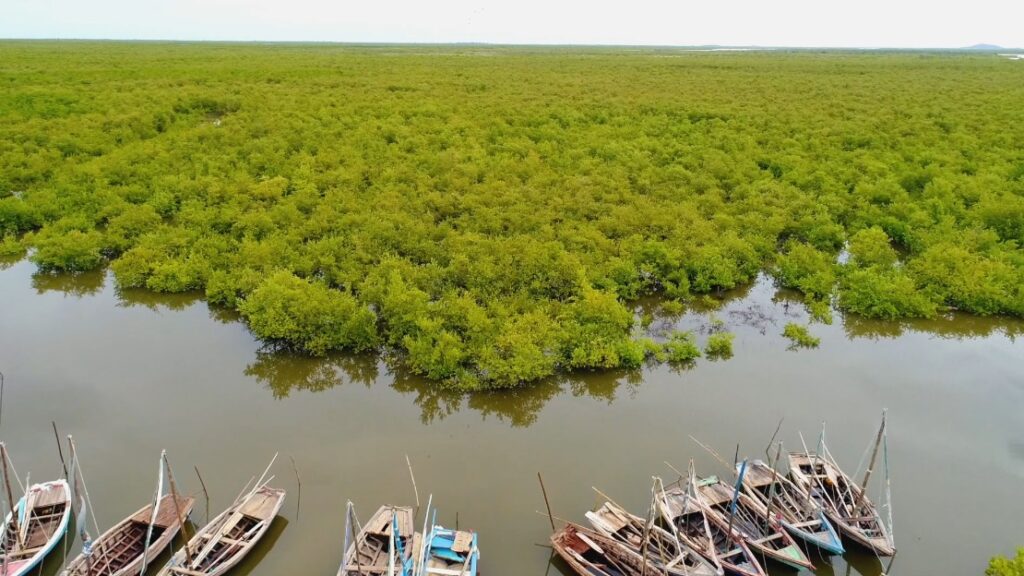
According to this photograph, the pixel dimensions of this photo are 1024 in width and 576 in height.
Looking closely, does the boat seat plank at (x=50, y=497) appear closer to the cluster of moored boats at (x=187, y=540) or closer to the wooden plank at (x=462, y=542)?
the cluster of moored boats at (x=187, y=540)

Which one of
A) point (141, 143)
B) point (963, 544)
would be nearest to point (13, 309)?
point (141, 143)

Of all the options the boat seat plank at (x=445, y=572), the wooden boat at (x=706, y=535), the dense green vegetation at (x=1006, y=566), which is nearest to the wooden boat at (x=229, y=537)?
the boat seat plank at (x=445, y=572)

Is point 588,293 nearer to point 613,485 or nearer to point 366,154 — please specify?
point 613,485

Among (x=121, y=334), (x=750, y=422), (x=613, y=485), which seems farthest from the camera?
(x=121, y=334)

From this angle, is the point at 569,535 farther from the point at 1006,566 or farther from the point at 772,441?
the point at 1006,566

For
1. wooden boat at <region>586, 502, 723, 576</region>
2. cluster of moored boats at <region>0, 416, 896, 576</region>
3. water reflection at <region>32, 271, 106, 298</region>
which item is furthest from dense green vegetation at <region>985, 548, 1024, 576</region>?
water reflection at <region>32, 271, 106, 298</region>

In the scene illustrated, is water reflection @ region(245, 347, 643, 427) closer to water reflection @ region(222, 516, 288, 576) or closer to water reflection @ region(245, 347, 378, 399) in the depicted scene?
water reflection @ region(245, 347, 378, 399)
